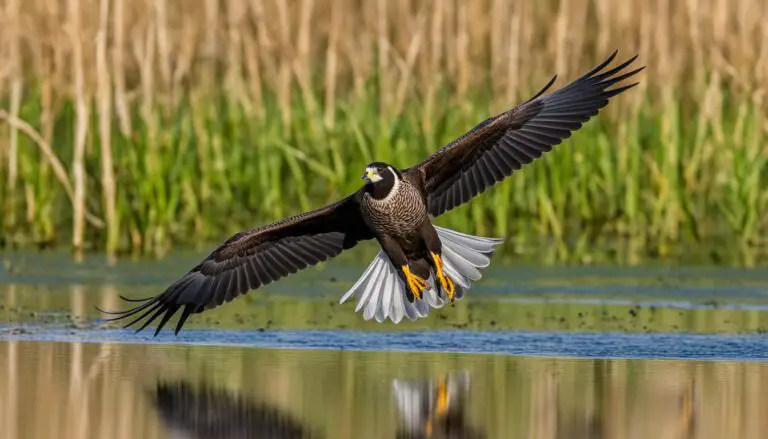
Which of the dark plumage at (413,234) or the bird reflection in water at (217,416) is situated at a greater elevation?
the dark plumage at (413,234)

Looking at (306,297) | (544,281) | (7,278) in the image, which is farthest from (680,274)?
(7,278)

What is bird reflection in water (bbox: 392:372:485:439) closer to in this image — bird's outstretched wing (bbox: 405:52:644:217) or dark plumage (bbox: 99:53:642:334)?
dark plumage (bbox: 99:53:642:334)

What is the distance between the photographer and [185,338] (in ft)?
33.4

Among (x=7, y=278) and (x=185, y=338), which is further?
(x=7, y=278)

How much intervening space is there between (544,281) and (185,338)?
125 inches

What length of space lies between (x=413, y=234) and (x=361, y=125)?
534 cm

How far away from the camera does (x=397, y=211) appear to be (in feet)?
31.3

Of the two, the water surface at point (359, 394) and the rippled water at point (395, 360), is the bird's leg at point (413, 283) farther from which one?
the water surface at point (359, 394)

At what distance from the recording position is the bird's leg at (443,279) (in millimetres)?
9977

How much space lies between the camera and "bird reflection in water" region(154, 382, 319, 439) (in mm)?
6980

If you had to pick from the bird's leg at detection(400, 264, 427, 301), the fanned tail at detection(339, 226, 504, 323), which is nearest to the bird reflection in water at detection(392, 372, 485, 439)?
the bird's leg at detection(400, 264, 427, 301)

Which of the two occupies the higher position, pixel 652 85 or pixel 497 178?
pixel 652 85

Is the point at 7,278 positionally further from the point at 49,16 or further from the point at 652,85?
the point at 652,85

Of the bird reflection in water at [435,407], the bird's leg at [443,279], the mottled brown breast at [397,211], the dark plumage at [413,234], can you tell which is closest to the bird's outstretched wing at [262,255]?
the dark plumage at [413,234]
